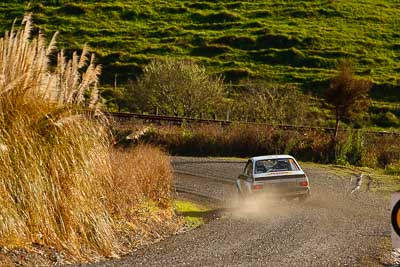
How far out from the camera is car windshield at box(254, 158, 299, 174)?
69.8 feet

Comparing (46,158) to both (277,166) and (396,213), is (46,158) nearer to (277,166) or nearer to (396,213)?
(396,213)

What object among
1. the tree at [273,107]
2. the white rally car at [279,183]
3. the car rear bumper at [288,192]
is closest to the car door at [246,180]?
the white rally car at [279,183]

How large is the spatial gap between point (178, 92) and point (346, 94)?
1200 centimetres

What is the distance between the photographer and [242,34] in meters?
66.4

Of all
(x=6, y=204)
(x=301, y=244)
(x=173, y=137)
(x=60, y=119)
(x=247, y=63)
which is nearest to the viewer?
(x=6, y=204)

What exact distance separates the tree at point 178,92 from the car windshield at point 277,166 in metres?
23.6

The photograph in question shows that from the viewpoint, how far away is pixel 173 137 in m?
39.4

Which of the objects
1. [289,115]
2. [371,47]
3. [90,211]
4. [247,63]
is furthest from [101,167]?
[371,47]

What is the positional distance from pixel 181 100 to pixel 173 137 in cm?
729

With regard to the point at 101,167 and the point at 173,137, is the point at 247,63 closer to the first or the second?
the point at 173,137

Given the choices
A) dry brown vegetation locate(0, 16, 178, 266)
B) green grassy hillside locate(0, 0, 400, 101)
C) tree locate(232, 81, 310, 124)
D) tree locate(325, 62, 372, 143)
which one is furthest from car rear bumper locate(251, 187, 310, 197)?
green grassy hillside locate(0, 0, 400, 101)

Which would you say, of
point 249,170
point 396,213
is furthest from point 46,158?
point 249,170

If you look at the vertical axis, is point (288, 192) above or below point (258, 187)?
below

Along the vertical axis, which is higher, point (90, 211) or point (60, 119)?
point (60, 119)
